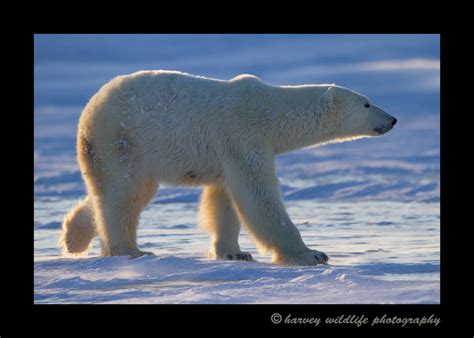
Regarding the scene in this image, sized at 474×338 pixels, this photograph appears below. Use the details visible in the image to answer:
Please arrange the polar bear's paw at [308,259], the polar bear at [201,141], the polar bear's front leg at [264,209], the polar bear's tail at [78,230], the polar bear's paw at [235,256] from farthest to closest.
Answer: the polar bear's tail at [78,230] → the polar bear's paw at [235,256] → the polar bear at [201,141] → the polar bear's front leg at [264,209] → the polar bear's paw at [308,259]

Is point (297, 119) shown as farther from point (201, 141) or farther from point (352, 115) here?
point (201, 141)

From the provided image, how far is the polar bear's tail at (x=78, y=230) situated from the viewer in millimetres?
8203

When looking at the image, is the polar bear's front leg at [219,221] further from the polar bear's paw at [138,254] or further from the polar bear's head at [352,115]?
the polar bear's head at [352,115]

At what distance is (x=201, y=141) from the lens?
24.4 ft

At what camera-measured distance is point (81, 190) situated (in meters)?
14.8

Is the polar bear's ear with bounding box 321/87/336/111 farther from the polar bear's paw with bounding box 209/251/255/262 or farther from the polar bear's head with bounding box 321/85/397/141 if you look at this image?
the polar bear's paw with bounding box 209/251/255/262

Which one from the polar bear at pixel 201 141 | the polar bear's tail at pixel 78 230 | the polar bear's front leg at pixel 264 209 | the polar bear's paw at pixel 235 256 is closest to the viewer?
the polar bear's front leg at pixel 264 209

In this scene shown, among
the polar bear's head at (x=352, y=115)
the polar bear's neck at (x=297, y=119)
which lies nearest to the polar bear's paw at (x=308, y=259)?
the polar bear's neck at (x=297, y=119)

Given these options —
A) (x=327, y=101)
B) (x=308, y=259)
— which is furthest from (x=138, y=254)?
(x=327, y=101)

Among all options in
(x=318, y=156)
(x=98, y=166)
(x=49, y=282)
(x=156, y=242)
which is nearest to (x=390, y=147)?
(x=318, y=156)

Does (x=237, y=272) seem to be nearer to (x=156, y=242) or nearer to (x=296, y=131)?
(x=296, y=131)

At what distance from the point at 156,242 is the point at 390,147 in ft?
36.4

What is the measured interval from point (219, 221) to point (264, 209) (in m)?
0.78

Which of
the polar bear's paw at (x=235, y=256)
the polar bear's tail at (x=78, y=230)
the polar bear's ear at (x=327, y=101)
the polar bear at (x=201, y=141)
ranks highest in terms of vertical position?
the polar bear's ear at (x=327, y=101)
